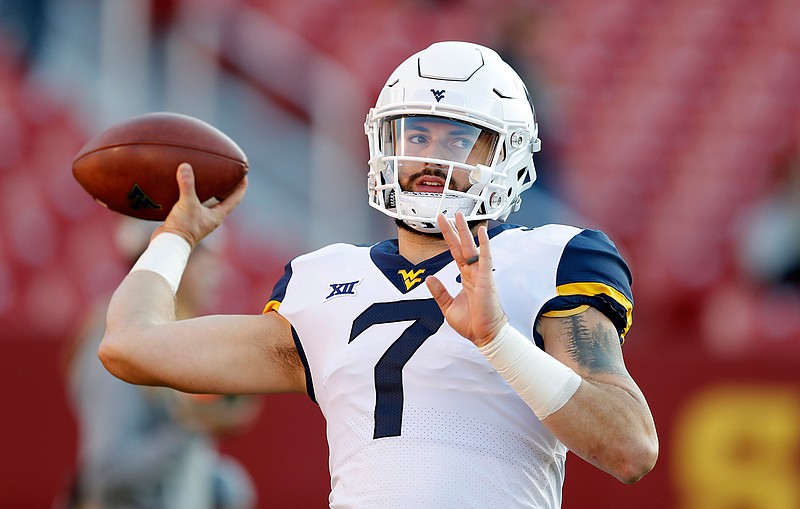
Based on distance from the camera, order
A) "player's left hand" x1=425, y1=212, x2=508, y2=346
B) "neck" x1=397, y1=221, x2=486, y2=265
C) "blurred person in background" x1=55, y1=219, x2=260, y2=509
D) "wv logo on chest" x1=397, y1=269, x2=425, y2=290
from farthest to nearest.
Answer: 1. "blurred person in background" x1=55, y1=219, x2=260, y2=509
2. "neck" x1=397, y1=221, x2=486, y2=265
3. "wv logo on chest" x1=397, y1=269, x2=425, y2=290
4. "player's left hand" x1=425, y1=212, x2=508, y2=346

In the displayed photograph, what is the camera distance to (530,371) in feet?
7.23

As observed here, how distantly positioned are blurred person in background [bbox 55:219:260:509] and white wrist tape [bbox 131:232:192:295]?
4.28 ft

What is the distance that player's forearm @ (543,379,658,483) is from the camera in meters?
2.21

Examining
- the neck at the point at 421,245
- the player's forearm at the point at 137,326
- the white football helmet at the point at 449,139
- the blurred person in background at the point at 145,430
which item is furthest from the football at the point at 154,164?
the blurred person in background at the point at 145,430

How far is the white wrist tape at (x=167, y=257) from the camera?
2803 mm

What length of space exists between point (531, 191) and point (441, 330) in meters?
4.34

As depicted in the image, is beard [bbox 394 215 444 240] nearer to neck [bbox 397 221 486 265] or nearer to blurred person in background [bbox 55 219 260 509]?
neck [bbox 397 221 486 265]

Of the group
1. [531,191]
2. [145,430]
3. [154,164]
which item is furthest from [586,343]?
[531,191]

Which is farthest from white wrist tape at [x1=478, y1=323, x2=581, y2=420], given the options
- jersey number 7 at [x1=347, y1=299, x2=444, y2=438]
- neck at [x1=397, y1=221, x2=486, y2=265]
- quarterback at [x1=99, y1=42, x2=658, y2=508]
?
neck at [x1=397, y1=221, x2=486, y2=265]

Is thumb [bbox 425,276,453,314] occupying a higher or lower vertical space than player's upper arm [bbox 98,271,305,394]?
higher

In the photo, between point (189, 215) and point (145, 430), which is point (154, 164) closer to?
point (189, 215)

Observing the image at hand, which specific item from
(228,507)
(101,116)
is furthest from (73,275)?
(228,507)

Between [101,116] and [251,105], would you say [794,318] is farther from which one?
[101,116]

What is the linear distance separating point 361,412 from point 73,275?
4.93 m
